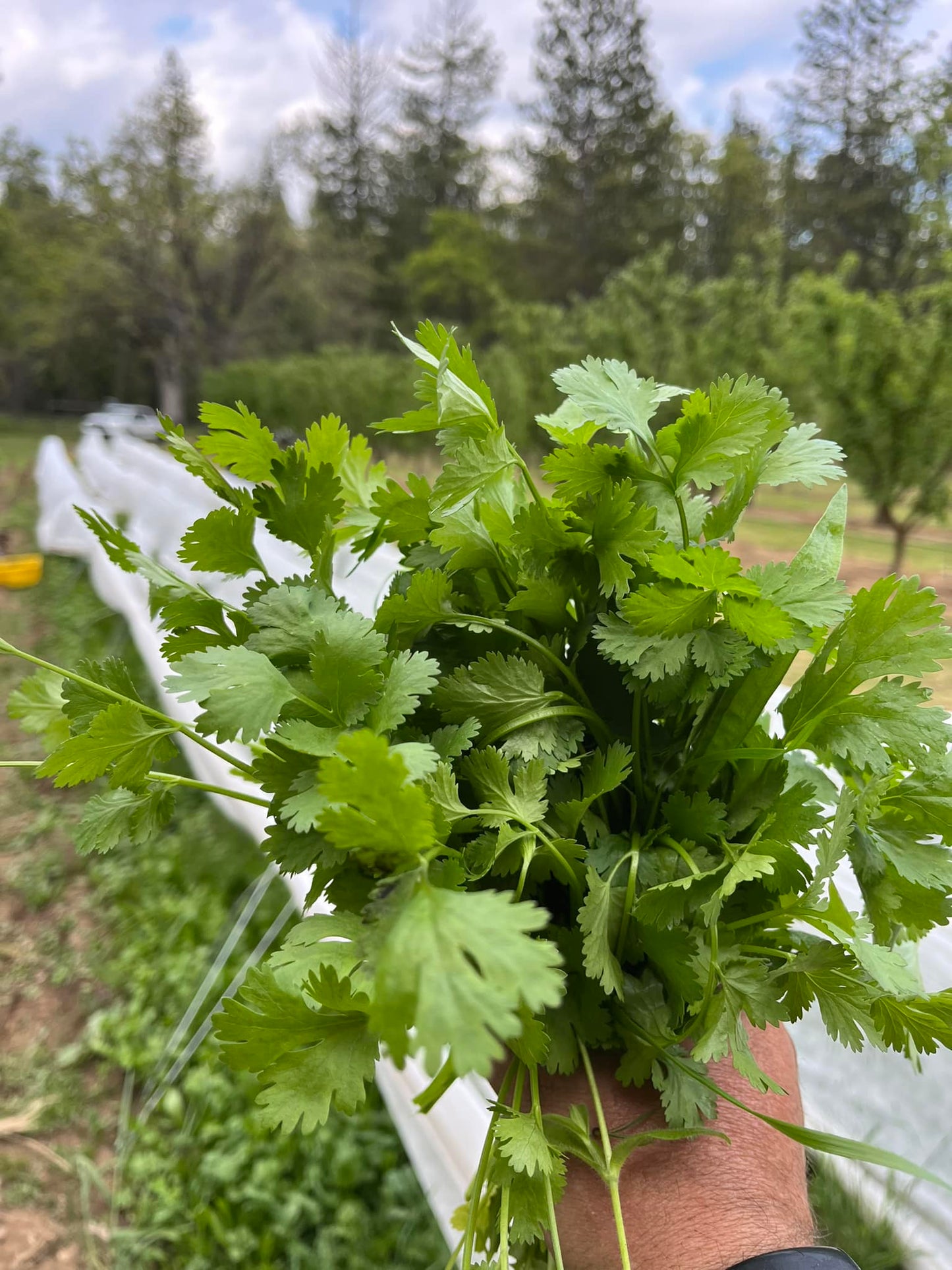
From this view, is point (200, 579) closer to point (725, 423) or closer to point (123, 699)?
point (123, 699)

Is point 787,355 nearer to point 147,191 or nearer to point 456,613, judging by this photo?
point 456,613

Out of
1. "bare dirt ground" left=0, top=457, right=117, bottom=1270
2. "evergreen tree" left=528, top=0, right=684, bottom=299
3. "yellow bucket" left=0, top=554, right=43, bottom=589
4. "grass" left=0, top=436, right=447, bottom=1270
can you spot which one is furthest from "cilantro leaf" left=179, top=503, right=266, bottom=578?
"evergreen tree" left=528, top=0, right=684, bottom=299

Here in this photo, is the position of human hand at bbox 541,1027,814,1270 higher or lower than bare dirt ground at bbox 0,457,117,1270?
higher

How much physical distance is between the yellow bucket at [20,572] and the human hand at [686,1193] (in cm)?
437

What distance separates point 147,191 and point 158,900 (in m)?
14.2

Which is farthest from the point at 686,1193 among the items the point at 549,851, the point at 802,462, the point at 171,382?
the point at 171,382

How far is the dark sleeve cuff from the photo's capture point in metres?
0.42

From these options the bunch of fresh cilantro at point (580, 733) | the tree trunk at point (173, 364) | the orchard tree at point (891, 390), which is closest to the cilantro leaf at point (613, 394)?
the bunch of fresh cilantro at point (580, 733)

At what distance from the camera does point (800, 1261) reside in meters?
0.42

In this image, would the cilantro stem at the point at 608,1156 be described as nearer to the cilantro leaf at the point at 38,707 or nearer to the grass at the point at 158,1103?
the cilantro leaf at the point at 38,707

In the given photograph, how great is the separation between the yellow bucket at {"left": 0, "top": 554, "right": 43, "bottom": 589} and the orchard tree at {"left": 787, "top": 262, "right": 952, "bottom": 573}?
4.07 metres

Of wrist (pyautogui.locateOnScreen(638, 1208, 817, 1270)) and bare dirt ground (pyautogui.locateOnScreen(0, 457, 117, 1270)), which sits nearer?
wrist (pyautogui.locateOnScreen(638, 1208, 817, 1270))

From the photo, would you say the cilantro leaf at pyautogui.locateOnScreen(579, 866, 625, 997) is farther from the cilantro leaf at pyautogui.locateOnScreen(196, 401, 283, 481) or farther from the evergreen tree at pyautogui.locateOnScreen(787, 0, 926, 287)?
the evergreen tree at pyautogui.locateOnScreen(787, 0, 926, 287)

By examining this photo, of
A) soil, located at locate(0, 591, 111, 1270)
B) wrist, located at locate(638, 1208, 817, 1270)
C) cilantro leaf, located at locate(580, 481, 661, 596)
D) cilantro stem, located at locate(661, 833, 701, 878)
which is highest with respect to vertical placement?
cilantro leaf, located at locate(580, 481, 661, 596)
